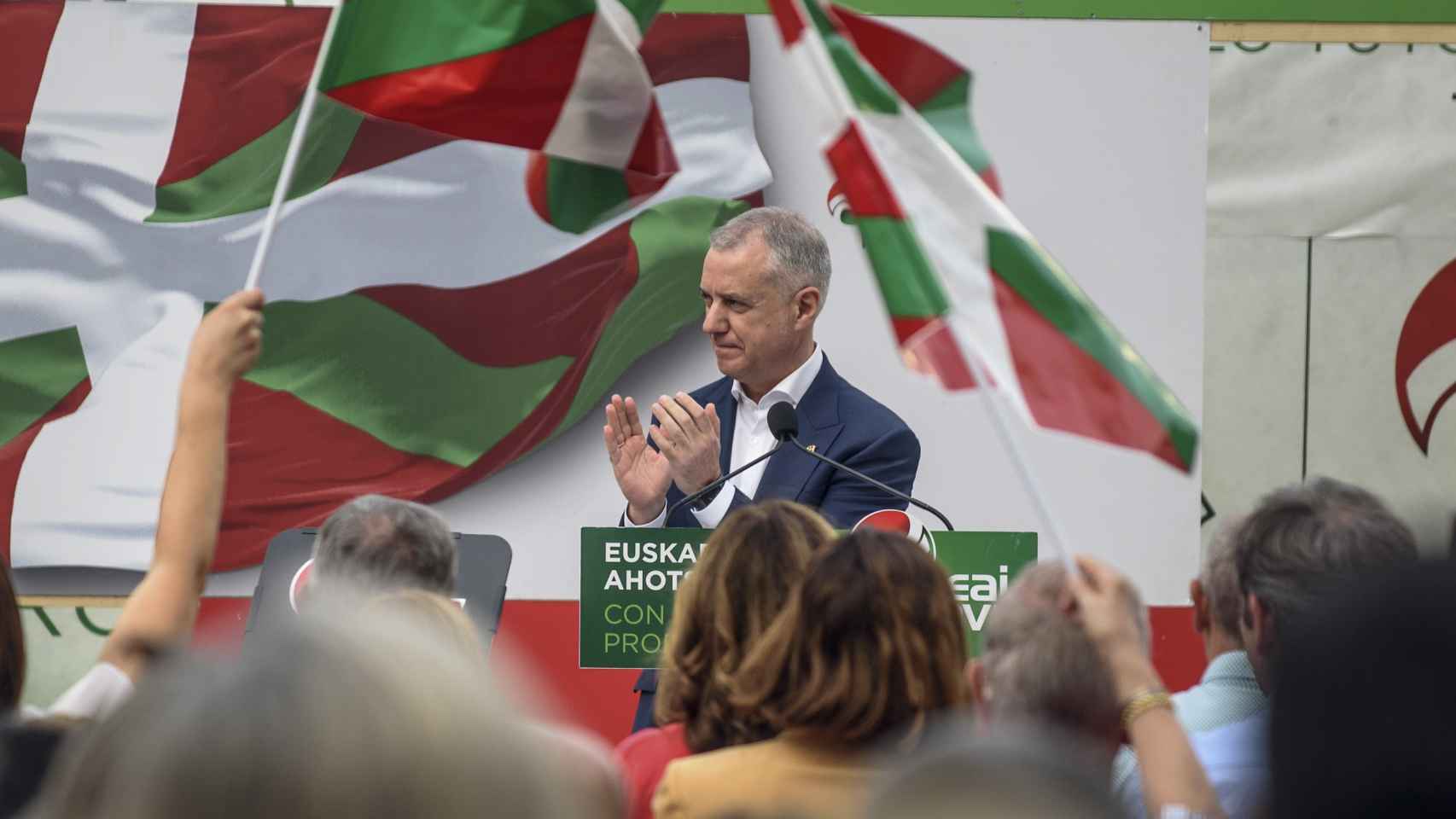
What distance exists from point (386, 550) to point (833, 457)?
150 cm

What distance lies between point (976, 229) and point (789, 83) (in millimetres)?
2744

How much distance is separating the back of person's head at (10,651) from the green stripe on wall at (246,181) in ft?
10.6

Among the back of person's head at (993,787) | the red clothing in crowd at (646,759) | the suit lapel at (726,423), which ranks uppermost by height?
the suit lapel at (726,423)

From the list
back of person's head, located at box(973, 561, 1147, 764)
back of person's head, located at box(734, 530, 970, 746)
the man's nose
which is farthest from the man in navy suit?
back of person's head, located at box(973, 561, 1147, 764)

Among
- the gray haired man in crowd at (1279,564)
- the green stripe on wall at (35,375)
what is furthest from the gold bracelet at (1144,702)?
the green stripe on wall at (35,375)

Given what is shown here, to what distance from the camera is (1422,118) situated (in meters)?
5.19

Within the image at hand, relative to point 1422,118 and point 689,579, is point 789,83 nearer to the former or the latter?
point 1422,118

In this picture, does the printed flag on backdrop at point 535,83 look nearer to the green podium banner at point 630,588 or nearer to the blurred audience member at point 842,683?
the green podium banner at point 630,588

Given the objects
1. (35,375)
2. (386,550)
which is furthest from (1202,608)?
(35,375)

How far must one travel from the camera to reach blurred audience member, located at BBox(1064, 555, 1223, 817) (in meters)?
1.82

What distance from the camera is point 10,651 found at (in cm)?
192

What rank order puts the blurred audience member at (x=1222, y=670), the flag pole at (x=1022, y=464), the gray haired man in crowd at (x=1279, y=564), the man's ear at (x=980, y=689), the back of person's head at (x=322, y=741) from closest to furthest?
1. the back of person's head at (x=322, y=741)
2. the man's ear at (x=980, y=689)
3. the flag pole at (x=1022, y=464)
4. the gray haired man in crowd at (x=1279, y=564)
5. the blurred audience member at (x=1222, y=670)

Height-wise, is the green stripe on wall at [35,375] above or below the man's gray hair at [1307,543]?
above

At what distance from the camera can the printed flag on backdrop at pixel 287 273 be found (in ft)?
16.4
